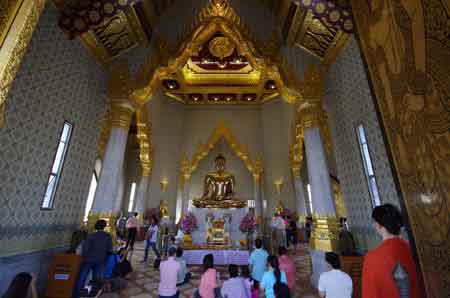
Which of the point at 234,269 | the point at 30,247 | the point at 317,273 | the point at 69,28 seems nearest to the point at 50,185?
the point at 30,247

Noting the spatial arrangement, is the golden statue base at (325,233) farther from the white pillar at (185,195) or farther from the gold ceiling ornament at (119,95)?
the white pillar at (185,195)

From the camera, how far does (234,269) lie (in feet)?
7.46

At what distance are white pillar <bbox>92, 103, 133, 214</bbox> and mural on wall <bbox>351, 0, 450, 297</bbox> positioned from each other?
201 inches

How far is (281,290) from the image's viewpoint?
2.19 m

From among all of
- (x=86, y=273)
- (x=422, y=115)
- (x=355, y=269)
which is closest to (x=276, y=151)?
(x=355, y=269)

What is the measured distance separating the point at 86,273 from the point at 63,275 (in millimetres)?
400

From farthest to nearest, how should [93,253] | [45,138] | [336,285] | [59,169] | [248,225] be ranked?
[248,225] < [59,169] < [45,138] < [93,253] < [336,285]

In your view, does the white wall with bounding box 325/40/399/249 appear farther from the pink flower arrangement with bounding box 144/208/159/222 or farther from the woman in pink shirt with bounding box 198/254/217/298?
the pink flower arrangement with bounding box 144/208/159/222

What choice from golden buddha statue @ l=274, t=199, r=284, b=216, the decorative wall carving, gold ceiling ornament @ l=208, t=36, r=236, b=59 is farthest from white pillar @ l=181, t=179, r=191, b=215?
gold ceiling ornament @ l=208, t=36, r=236, b=59

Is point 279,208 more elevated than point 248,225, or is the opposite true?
point 279,208

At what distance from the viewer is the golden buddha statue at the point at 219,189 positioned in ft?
30.5

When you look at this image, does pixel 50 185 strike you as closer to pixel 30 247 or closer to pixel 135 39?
pixel 30 247

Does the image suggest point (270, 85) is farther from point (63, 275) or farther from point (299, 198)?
point (63, 275)

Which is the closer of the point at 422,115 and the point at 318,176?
the point at 422,115
